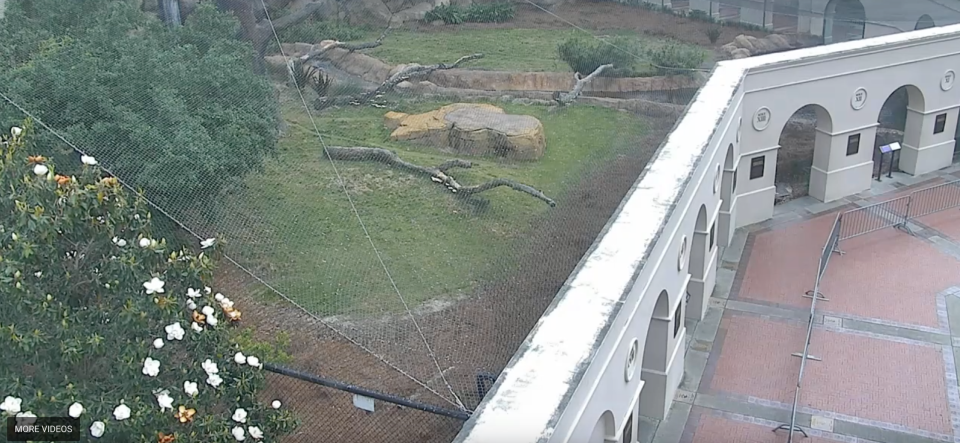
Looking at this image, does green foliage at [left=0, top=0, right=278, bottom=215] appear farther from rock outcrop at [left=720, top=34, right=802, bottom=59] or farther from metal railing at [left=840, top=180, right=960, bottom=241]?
rock outcrop at [left=720, top=34, right=802, bottom=59]

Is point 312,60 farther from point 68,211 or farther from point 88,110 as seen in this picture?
point 68,211

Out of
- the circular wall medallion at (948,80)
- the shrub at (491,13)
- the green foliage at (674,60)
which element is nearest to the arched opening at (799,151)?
the green foliage at (674,60)

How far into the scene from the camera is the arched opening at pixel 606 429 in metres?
8.33

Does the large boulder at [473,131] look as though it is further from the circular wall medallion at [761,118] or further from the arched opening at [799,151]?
the arched opening at [799,151]

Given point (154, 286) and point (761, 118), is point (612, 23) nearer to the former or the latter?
point (761, 118)

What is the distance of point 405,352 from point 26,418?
3.59 metres

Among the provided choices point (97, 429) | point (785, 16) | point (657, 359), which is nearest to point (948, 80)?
point (785, 16)

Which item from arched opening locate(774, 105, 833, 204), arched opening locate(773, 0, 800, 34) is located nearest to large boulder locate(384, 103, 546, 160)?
arched opening locate(774, 105, 833, 204)

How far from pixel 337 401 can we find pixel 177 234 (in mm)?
2282

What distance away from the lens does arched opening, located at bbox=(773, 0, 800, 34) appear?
2473 centimetres

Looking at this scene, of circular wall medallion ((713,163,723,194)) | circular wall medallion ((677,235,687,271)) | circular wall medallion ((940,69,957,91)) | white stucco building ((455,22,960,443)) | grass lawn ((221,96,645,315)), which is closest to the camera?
white stucco building ((455,22,960,443))

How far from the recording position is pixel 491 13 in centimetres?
2280

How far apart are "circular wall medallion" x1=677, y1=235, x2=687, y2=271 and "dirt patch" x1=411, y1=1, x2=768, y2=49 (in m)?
11.3

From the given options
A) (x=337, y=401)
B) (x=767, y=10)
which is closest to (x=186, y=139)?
(x=337, y=401)
